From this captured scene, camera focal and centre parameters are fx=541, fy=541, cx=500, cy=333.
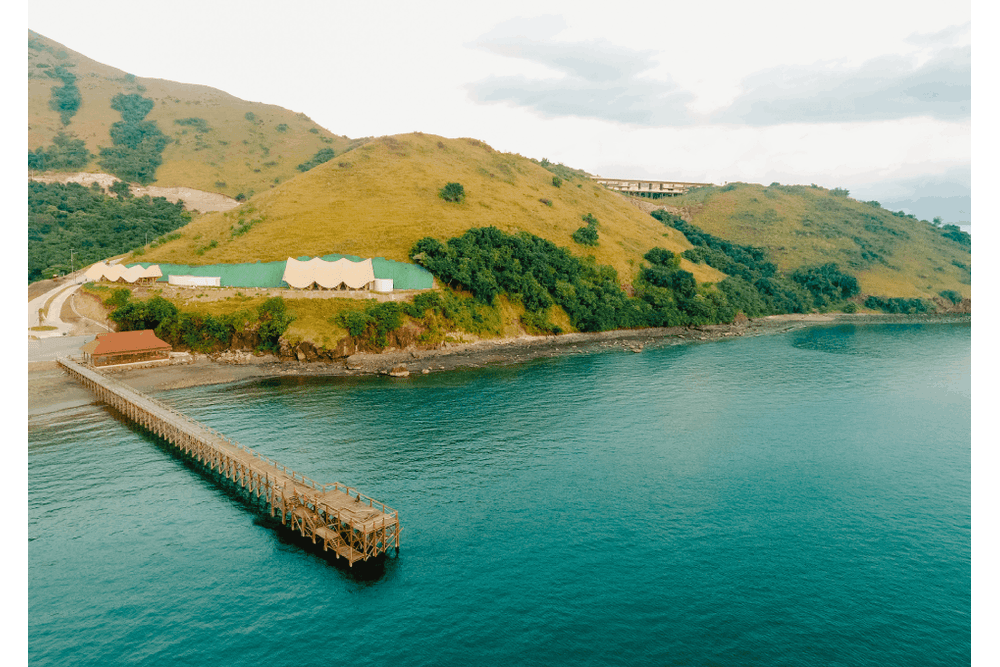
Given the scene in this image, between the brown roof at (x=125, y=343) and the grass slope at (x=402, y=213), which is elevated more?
the grass slope at (x=402, y=213)

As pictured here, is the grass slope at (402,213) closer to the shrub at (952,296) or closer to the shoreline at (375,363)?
the shoreline at (375,363)

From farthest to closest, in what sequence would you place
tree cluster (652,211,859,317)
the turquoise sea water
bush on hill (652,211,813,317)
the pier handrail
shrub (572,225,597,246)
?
1. tree cluster (652,211,859,317)
2. bush on hill (652,211,813,317)
3. shrub (572,225,597,246)
4. the pier handrail
5. the turquoise sea water

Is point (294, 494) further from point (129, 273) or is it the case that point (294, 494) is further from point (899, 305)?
point (899, 305)

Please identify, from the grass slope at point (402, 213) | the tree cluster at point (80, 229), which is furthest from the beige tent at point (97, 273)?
the tree cluster at point (80, 229)

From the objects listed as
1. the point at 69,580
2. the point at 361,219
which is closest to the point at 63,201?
the point at 361,219

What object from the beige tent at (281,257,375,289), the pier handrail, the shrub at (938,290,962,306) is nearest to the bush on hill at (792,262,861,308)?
the shrub at (938,290,962,306)

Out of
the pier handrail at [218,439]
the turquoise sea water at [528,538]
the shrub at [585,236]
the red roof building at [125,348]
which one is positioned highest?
the shrub at [585,236]

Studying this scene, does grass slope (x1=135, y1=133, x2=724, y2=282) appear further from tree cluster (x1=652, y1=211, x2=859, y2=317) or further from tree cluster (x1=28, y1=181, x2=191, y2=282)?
tree cluster (x1=28, y1=181, x2=191, y2=282)

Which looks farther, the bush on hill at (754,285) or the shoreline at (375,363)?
the bush on hill at (754,285)

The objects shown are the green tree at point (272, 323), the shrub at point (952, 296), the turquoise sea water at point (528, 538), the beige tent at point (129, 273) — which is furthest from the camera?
the shrub at point (952, 296)
